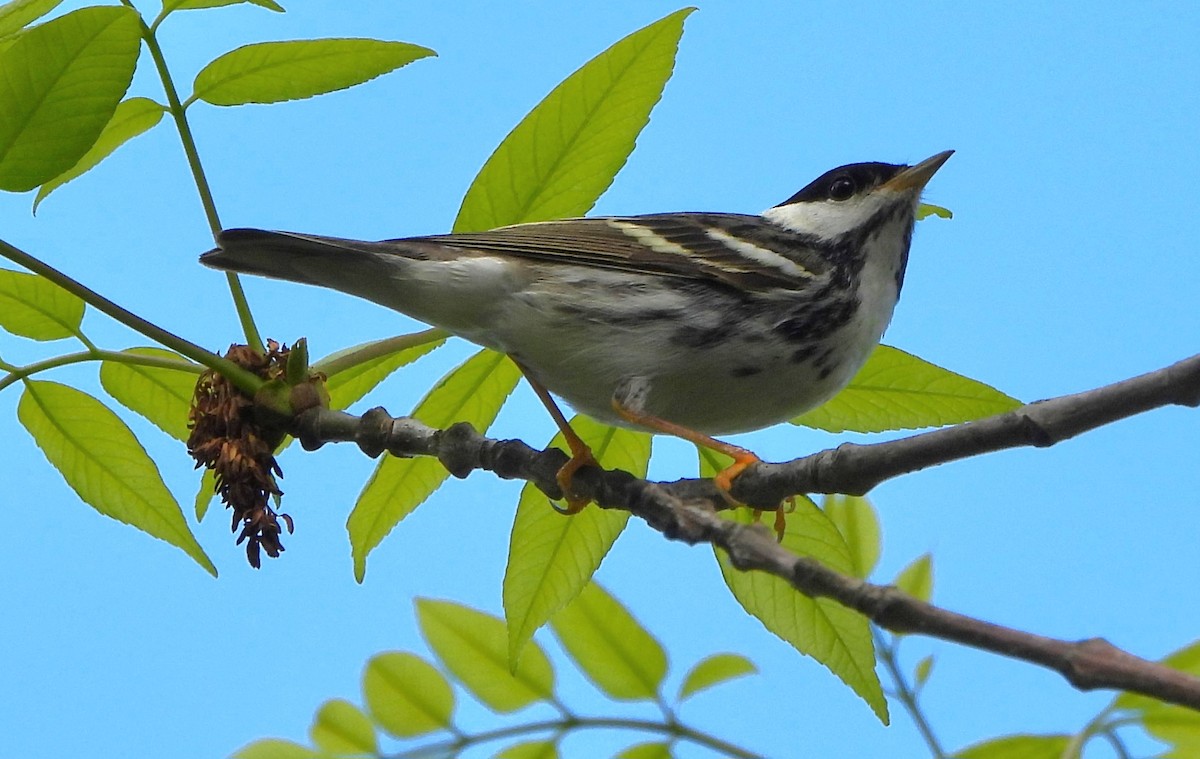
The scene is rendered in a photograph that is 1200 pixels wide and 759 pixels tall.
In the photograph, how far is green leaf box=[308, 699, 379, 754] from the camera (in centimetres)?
187

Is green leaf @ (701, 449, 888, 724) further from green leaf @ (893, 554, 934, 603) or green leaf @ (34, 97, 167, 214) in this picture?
green leaf @ (34, 97, 167, 214)

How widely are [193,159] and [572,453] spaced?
80cm

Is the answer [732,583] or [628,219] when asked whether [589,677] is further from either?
[628,219]

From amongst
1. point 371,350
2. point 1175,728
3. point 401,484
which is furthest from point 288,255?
point 1175,728

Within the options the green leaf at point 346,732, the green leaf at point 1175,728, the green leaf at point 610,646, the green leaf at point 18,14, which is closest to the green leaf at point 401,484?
the green leaf at point 346,732

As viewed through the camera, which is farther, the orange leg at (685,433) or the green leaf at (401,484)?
the green leaf at (401,484)

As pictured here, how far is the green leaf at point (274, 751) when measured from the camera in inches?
74.0

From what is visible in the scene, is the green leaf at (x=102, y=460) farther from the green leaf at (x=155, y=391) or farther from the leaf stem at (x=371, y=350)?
the leaf stem at (x=371, y=350)

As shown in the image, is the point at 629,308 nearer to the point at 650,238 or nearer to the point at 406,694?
the point at 650,238

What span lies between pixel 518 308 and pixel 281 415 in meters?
0.45

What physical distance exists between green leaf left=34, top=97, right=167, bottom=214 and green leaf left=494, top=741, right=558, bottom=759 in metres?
1.18

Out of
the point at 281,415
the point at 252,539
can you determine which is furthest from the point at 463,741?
the point at 281,415

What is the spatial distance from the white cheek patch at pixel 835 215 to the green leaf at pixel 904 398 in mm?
515

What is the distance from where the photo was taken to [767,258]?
7.01ft
